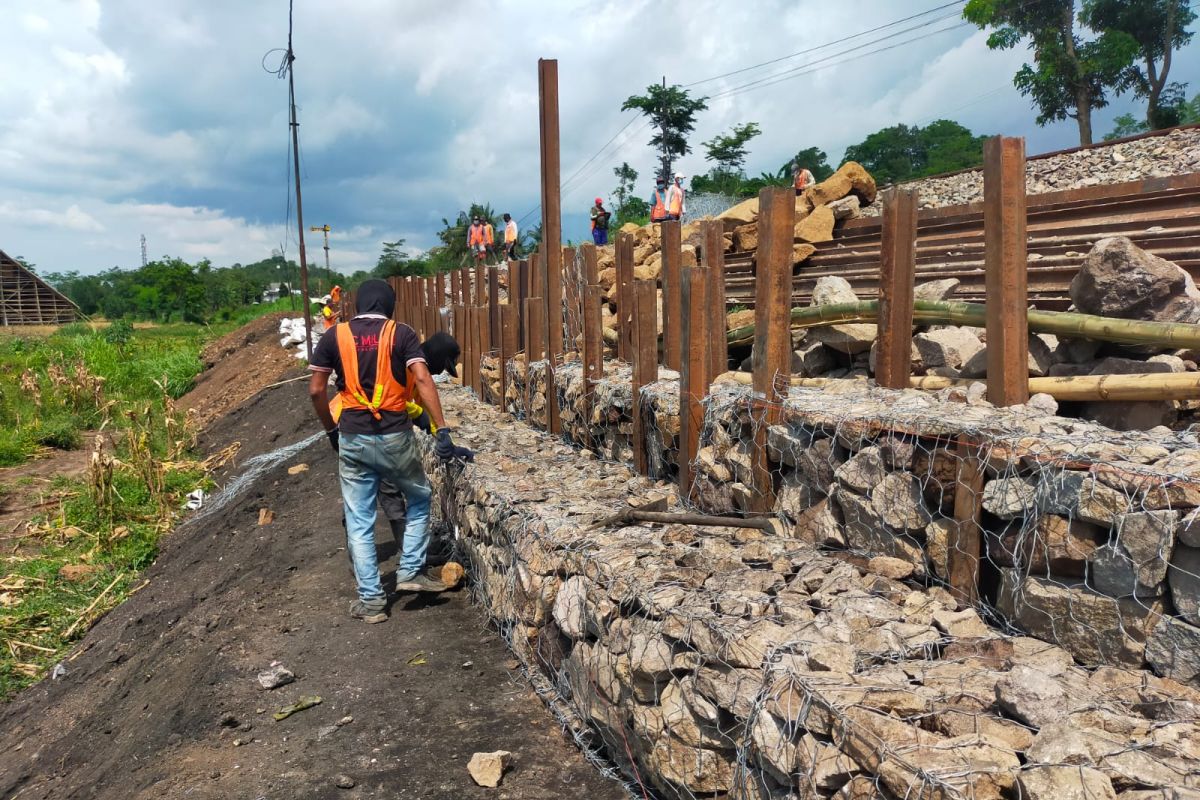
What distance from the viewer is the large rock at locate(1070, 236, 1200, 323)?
3.68 meters

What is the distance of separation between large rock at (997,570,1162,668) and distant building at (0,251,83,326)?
148 feet

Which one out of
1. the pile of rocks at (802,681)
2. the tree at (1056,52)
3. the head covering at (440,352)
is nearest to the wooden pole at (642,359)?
the pile of rocks at (802,681)

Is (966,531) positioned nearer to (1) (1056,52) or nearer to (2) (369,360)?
(2) (369,360)

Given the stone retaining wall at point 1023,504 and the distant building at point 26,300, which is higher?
the distant building at point 26,300

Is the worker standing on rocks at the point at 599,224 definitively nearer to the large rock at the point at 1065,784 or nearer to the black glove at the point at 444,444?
the black glove at the point at 444,444

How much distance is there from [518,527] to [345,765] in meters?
1.41

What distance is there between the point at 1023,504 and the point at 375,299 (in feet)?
11.8

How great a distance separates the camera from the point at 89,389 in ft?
57.2

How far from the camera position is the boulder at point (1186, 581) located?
7.26ft

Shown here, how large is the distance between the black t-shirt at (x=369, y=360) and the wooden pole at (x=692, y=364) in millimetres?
1548

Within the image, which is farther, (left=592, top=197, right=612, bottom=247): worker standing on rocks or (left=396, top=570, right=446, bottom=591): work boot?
(left=592, top=197, right=612, bottom=247): worker standing on rocks

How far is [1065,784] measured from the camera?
1.69 metres

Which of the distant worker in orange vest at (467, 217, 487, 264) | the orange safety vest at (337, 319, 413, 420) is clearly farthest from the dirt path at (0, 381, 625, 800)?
the distant worker in orange vest at (467, 217, 487, 264)

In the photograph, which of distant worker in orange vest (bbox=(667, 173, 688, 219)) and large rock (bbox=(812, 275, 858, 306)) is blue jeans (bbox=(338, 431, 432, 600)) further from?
distant worker in orange vest (bbox=(667, 173, 688, 219))
